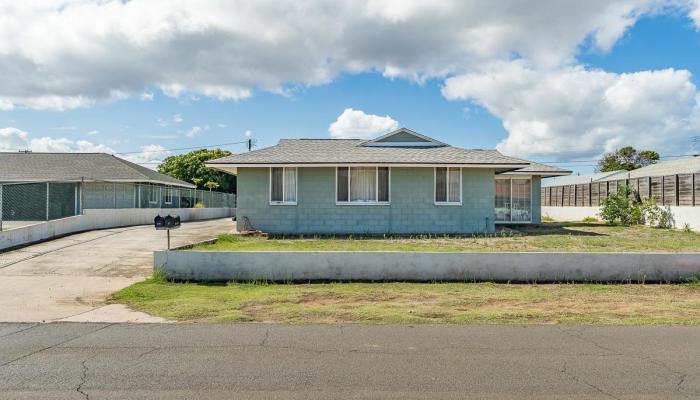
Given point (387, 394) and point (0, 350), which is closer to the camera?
point (387, 394)

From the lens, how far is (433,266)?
11.2 m

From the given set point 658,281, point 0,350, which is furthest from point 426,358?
point 658,281

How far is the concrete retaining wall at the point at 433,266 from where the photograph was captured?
11.2 m

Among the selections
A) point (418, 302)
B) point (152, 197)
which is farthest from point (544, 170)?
point (152, 197)

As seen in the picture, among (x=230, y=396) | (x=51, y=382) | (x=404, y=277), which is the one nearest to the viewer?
(x=230, y=396)

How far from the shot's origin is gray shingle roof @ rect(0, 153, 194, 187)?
29812 millimetres

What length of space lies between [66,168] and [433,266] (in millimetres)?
28387

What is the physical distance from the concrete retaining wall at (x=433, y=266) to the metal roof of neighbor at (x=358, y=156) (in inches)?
321

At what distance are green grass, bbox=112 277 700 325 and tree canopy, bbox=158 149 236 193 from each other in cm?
4337

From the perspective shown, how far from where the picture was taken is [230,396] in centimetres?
462

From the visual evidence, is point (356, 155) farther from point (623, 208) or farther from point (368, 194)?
point (623, 208)

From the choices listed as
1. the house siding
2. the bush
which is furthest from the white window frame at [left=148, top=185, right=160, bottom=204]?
the bush

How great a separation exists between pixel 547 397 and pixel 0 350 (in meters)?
6.24

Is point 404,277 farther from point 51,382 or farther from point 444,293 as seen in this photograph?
point 51,382
